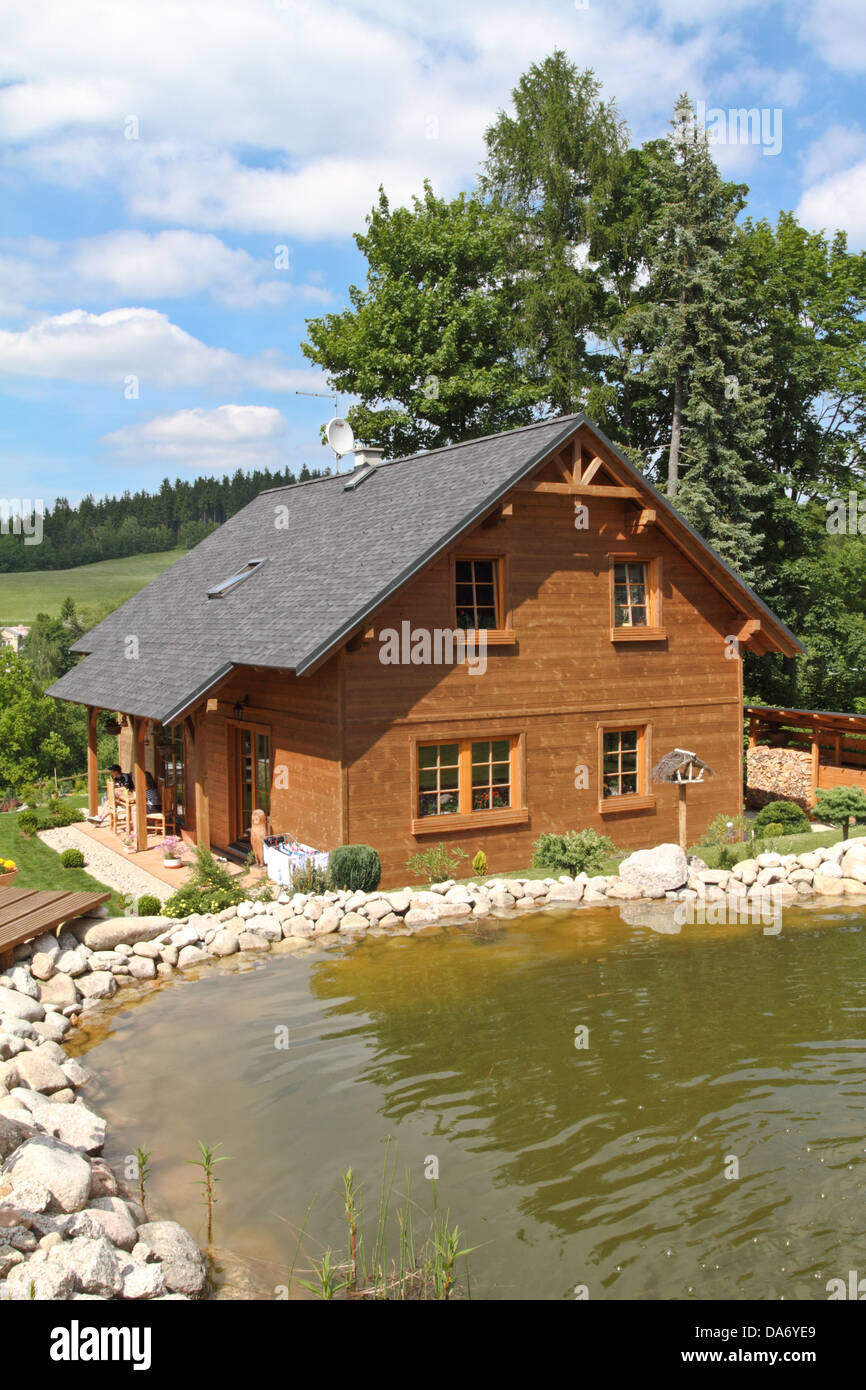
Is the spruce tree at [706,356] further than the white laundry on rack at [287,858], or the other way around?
the spruce tree at [706,356]

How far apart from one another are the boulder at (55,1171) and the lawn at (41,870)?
678 centimetres

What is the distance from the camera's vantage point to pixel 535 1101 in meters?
8.73

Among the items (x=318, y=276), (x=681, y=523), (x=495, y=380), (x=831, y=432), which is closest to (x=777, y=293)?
(x=831, y=432)

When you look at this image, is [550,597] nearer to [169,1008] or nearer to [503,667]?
[503,667]

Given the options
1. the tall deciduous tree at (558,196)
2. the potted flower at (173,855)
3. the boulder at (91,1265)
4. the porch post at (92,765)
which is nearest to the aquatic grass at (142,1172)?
the boulder at (91,1265)

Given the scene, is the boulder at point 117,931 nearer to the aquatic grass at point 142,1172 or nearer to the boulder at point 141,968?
the boulder at point 141,968

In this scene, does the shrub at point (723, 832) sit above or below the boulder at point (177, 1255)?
above

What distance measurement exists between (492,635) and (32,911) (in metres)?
8.15

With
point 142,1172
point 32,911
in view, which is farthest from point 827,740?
point 142,1172

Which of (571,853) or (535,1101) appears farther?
(571,853)

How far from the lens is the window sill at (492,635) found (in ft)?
53.8

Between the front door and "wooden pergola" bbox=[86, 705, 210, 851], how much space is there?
2.87 ft

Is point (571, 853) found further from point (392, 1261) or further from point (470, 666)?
point (392, 1261)
